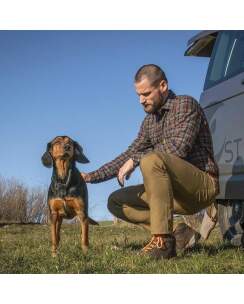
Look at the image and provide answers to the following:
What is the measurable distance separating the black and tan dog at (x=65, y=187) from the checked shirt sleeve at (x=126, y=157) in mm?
131

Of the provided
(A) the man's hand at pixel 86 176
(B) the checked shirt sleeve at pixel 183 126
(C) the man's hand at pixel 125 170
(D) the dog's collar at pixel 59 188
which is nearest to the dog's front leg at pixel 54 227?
(D) the dog's collar at pixel 59 188

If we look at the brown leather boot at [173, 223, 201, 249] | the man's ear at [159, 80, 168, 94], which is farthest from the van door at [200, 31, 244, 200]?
the man's ear at [159, 80, 168, 94]

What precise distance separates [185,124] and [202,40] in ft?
5.24

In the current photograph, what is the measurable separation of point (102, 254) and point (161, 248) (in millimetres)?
403

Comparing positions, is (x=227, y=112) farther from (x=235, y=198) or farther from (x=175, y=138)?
Answer: (x=175, y=138)

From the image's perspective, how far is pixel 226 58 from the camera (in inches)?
209

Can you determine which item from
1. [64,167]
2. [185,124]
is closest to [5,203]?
[64,167]

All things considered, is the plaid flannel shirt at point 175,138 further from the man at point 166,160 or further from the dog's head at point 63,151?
the dog's head at point 63,151

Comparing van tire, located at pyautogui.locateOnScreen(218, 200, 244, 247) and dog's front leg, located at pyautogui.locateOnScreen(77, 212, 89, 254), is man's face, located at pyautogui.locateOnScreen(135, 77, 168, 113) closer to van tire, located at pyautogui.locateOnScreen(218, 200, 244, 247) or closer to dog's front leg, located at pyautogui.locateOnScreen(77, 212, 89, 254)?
dog's front leg, located at pyautogui.locateOnScreen(77, 212, 89, 254)

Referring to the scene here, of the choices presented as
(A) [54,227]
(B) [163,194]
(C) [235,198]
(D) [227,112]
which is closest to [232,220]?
(C) [235,198]

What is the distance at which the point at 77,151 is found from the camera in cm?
462
